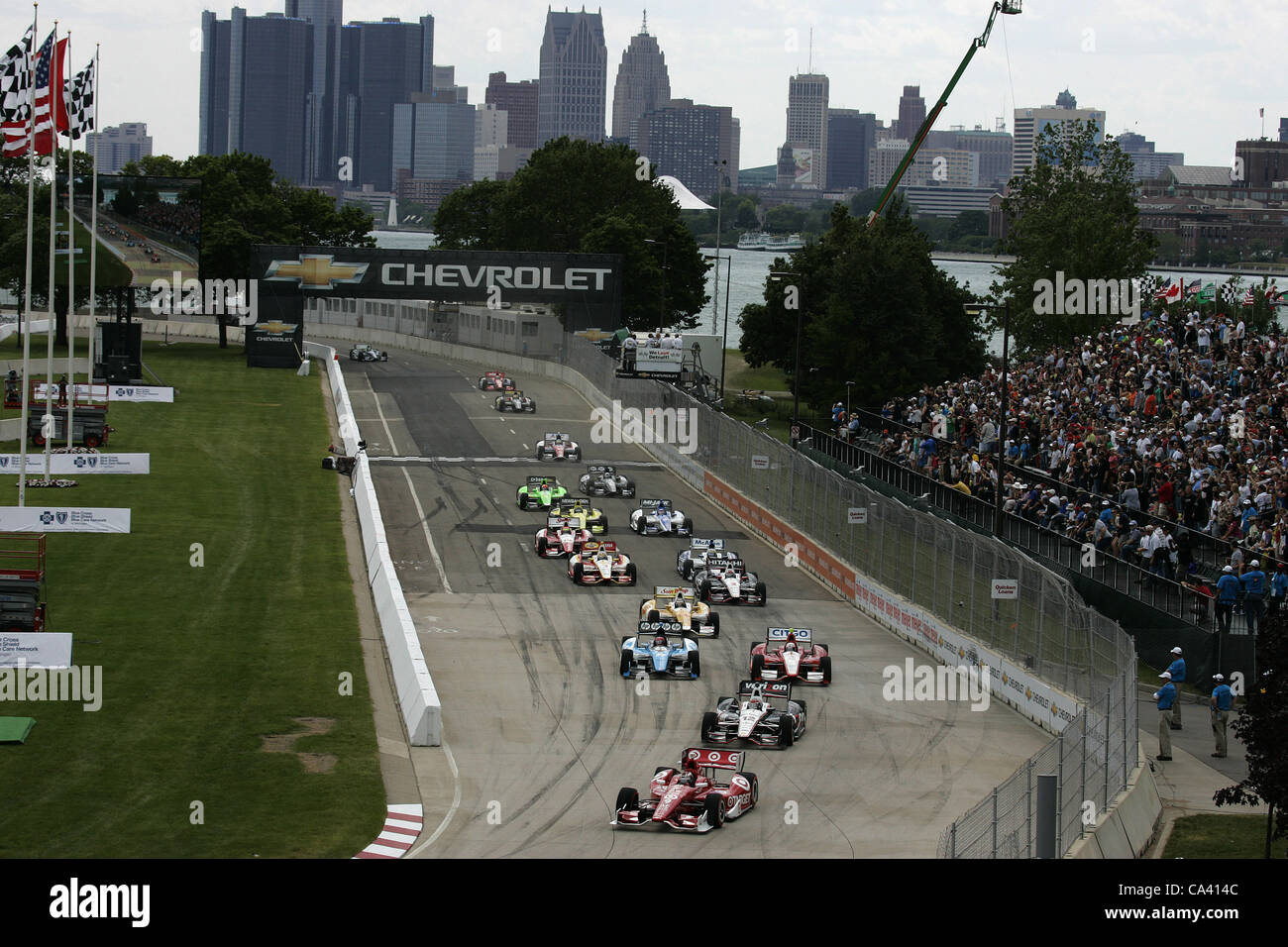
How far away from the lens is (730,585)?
34062 millimetres

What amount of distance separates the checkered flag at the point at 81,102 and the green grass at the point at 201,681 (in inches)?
379

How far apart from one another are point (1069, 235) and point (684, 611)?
59.1 metres

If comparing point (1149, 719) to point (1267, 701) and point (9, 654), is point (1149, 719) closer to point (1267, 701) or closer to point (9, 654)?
point (1267, 701)

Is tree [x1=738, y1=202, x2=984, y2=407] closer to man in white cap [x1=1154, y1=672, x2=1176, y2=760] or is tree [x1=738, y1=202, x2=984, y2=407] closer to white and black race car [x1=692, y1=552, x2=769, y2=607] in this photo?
white and black race car [x1=692, y1=552, x2=769, y2=607]

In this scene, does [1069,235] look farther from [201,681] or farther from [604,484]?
[201,681]

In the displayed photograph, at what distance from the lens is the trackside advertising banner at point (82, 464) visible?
4391cm

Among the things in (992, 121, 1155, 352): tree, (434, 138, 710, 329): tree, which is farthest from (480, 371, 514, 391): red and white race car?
(434, 138, 710, 329): tree

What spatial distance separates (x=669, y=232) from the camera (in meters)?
106

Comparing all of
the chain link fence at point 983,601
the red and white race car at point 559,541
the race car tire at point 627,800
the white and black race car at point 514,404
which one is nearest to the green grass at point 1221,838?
the chain link fence at point 983,601

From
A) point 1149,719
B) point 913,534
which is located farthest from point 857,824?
point 913,534

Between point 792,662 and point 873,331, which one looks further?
point 873,331

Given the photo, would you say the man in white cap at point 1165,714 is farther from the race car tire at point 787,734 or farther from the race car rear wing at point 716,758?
the race car rear wing at point 716,758

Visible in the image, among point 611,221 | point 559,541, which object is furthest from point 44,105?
point 611,221

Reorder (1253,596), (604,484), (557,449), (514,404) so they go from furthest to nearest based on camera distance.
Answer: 1. (514,404)
2. (557,449)
3. (604,484)
4. (1253,596)
